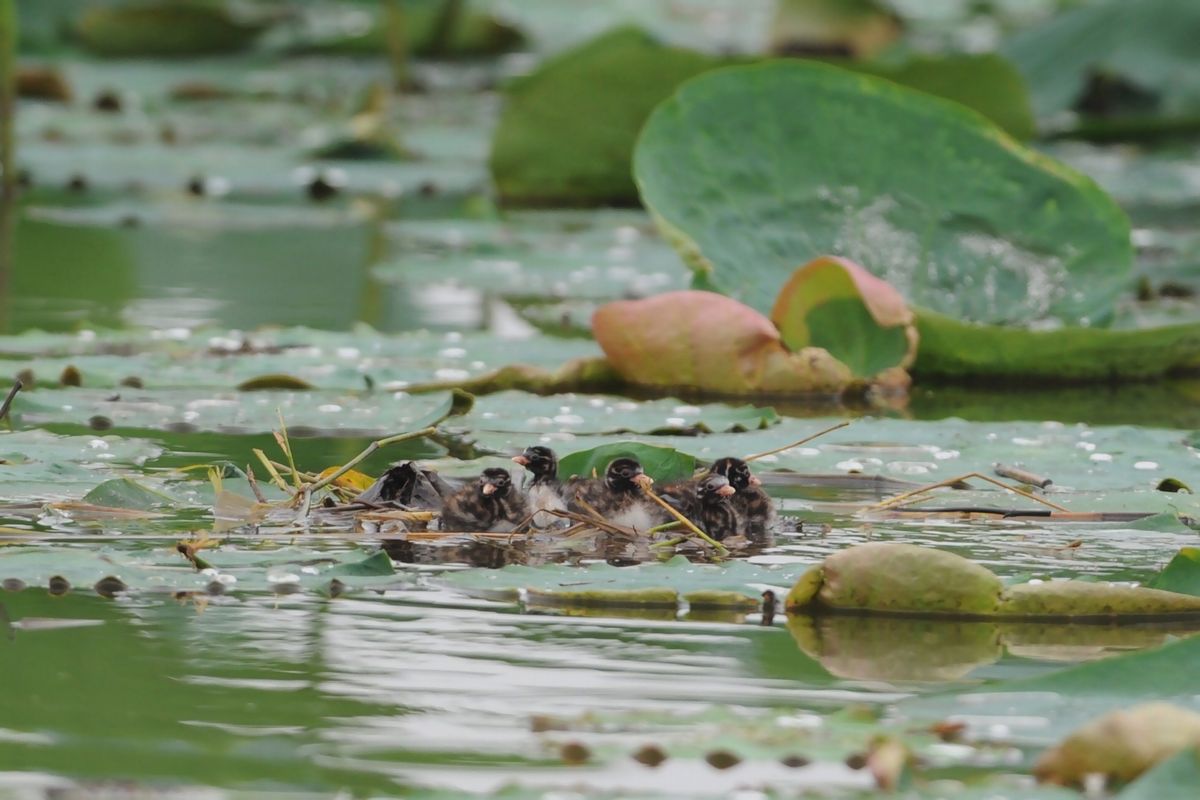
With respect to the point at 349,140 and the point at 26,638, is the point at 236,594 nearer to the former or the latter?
the point at 26,638

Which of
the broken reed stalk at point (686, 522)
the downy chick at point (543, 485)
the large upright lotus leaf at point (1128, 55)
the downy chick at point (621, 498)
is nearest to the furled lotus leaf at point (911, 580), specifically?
the broken reed stalk at point (686, 522)

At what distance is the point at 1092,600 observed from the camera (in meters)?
3.44

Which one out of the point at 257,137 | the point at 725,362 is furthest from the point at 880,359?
the point at 257,137

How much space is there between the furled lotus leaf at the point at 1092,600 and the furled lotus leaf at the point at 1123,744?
90 centimetres

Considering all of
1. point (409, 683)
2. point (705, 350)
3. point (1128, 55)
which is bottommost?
point (409, 683)

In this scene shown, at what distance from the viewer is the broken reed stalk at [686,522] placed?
155 inches

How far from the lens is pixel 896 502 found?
14.5 ft

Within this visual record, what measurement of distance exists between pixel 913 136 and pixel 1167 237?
4509 mm

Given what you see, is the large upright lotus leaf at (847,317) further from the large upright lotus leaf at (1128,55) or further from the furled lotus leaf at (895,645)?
the large upright lotus leaf at (1128,55)

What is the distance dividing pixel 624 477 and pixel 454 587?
71 centimetres

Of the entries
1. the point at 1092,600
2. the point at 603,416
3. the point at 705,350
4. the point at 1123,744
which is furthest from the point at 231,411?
the point at 1123,744

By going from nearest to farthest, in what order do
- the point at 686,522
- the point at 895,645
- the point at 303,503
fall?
the point at 895,645 < the point at 686,522 < the point at 303,503

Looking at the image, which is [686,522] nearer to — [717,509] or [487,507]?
[717,509]

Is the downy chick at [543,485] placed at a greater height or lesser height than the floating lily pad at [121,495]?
greater
